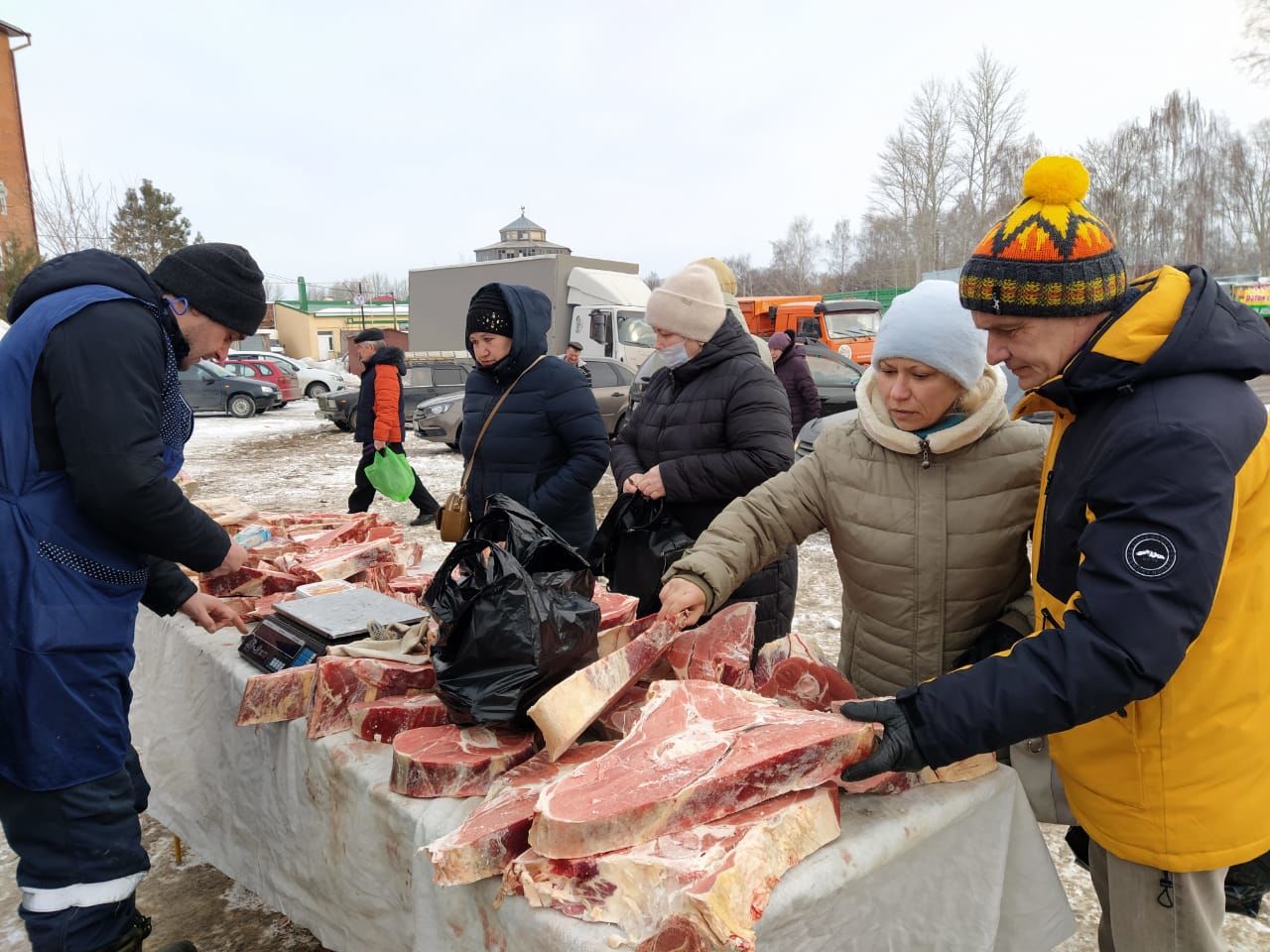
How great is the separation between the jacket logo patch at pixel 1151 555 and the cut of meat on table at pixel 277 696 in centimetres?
194

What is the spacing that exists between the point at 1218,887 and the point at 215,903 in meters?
2.92

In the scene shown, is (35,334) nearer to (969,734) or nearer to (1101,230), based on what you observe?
(969,734)

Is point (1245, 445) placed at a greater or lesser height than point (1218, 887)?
greater

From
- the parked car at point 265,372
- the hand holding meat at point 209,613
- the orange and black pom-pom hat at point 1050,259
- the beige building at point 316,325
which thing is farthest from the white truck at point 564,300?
the beige building at point 316,325

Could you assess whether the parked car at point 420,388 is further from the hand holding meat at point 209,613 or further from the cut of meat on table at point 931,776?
the cut of meat on table at point 931,776

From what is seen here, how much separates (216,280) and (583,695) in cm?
147

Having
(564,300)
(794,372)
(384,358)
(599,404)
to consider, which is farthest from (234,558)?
(564,300)

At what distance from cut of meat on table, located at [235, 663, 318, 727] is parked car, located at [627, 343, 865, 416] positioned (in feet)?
26.9

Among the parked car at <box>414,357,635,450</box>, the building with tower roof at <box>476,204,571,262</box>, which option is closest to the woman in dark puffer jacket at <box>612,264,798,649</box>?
the parked car at <box>414,357,635,450</box>

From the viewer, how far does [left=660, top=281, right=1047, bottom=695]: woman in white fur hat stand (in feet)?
6.17

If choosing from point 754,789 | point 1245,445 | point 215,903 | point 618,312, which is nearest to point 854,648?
point 754,789

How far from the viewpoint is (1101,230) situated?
1485mm

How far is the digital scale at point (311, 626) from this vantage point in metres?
2.39

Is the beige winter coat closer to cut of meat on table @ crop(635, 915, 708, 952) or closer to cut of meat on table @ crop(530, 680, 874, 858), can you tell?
cut of meat on table @ crop(530, 680, 874, 858)
